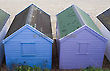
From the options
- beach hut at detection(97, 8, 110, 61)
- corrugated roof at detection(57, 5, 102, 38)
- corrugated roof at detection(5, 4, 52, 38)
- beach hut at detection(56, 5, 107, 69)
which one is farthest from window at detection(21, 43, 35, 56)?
beach hut at detection(97, 8, 110, 61)

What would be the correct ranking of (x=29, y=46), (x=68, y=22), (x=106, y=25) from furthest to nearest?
(x=106, y=25) → (x=68, y=22) → (x=29, y=46)

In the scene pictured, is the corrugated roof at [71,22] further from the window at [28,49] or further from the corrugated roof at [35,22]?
the window at [28,49]

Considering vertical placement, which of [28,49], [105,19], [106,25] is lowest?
[28,49]

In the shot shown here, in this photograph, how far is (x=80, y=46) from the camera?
10.5 meters

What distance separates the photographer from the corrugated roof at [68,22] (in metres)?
10.8

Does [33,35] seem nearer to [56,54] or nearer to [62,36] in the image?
[62,36]

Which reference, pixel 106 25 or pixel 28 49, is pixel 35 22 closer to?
pixel 28 49

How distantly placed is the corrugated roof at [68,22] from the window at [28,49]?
5.86 feet

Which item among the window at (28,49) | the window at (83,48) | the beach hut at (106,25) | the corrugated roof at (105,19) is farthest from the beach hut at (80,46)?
the corrugated roof at (105,19)

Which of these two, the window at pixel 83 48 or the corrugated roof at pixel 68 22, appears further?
the corrugated roof at pixel 68 22

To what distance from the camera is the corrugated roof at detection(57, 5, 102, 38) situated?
426 inches

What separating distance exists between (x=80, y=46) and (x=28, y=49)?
9.46ft

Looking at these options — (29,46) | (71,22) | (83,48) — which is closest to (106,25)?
(71,22)

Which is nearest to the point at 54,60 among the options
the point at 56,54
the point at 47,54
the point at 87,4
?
the point at 56,54
